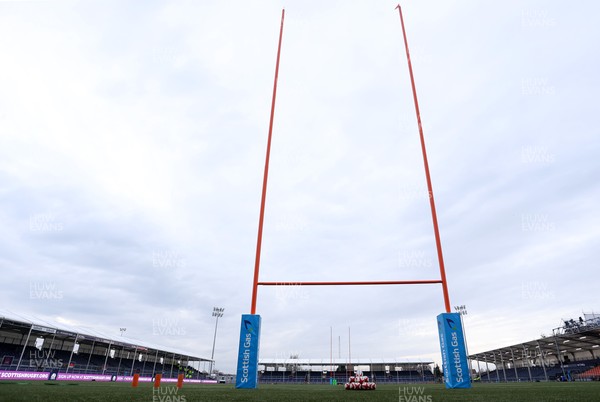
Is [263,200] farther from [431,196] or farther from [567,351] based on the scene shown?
[567,351]

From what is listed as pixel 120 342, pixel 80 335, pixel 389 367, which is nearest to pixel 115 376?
pixel 120 342

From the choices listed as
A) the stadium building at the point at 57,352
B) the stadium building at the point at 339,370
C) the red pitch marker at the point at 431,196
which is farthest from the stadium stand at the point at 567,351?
the stadium building at the point at 57,352

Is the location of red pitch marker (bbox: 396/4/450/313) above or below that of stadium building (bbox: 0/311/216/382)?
above

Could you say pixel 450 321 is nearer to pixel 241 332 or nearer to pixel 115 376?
pixel 241 332

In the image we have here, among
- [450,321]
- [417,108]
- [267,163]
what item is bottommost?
[450,321]

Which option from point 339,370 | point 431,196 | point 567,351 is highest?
point 431,196

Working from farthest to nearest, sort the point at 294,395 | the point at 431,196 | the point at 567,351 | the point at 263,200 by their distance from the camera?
the point at 567,351, the point at 263,200, the point at 431,196, the point at 294,395

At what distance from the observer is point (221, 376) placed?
46344 mm

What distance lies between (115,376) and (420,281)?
1031 inches

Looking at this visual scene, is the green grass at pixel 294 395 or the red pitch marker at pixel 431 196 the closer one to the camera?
the green grass at pixel 294 395

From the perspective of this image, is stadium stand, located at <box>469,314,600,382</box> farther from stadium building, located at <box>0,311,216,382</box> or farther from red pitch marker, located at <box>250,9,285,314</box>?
stadium building, located at <box>0,311,216,382</box>

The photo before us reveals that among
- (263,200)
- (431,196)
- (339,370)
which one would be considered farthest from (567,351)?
(263,200)

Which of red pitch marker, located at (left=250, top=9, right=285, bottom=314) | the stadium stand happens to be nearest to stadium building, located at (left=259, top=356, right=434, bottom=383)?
the stadium stand

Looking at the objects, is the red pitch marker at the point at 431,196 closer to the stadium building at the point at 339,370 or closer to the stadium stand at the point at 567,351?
the stadium stand at the point at 567,351
